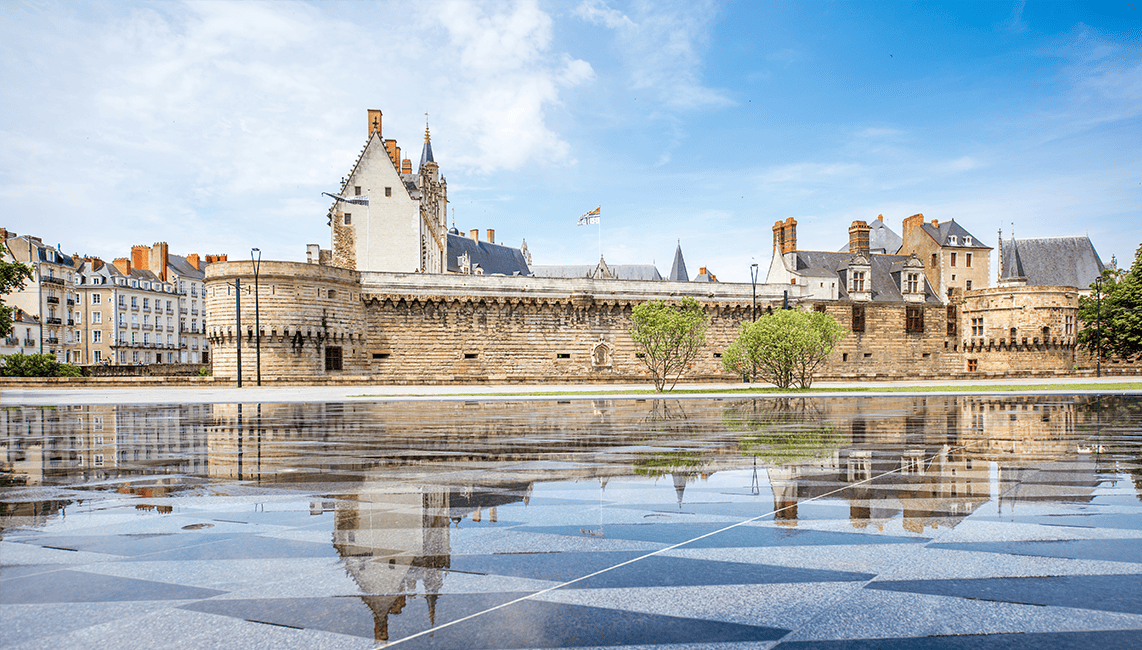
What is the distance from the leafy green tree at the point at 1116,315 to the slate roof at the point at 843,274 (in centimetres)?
1060

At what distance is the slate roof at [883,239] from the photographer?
5872cm

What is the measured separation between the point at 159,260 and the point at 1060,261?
273 ft

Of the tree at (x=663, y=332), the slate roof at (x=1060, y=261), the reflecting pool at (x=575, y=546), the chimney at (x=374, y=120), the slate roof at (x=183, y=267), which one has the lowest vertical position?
the reflecting pool at (x=575, y=546)

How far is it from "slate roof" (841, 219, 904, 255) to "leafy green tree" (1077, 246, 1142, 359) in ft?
43.8

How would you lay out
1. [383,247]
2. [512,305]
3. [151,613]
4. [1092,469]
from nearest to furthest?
[151,613], [1092,469], [512,305], [383,247]

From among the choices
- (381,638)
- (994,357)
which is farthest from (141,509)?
(994,357)

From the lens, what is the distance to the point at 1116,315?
4869 centimetres

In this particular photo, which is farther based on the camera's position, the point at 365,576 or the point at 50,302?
the point at 50,302

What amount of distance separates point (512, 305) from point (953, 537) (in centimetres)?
3772

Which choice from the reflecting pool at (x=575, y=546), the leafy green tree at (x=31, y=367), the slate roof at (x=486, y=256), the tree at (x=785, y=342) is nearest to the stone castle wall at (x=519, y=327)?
the tree at (x=785, y=342)

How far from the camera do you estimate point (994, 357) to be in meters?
49.0

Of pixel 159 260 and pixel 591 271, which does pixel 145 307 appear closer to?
pixel 159 260

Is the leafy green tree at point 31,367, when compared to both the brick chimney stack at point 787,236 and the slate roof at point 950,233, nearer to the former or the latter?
the brick chimney stack at point 787,236

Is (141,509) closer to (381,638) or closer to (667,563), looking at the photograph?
(381,638)
